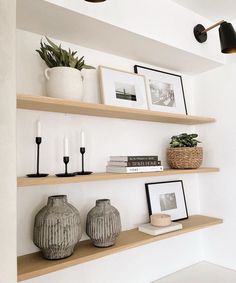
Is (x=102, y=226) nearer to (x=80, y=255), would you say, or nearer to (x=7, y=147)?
(x=80, y=255)

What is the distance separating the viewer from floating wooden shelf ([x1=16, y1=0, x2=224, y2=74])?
1.12m

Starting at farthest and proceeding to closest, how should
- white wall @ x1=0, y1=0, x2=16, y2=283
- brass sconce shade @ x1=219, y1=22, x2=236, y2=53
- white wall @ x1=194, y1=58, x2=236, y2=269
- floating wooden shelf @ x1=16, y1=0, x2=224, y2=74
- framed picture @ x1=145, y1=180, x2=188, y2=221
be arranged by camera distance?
white wall @ x1=194, y1=58, x2=236, y2=269 → framed picture @ x1=145, y1=180, x2=188, y2=221 → brass sconce shade @ x1=219, y1=22, x2=236, y2=53 → floating wooden shelf @ x1=16, y1=0, x2=224, y2=74 → white wall @ x1=0, y1=0, x2=16, y2=283

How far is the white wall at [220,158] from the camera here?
171cm

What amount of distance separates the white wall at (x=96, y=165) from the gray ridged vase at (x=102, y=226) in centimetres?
15

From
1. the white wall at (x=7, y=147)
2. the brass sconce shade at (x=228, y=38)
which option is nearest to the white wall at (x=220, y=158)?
the brass sconce shade at (x=228, y=38)

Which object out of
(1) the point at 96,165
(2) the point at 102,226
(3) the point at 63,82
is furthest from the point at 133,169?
(3) the point at 63,82

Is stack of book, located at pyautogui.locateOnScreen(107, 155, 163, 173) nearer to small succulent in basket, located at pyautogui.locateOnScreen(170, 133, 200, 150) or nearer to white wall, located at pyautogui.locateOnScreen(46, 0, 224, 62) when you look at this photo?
small succulent in basket, located at pyautogui.locateOnScreen(170, 133, 200, 150)

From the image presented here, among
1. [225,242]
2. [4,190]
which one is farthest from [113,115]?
[225,242]

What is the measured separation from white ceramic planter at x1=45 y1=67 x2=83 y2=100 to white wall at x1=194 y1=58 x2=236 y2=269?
110cm

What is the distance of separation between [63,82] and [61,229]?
0.64 metres

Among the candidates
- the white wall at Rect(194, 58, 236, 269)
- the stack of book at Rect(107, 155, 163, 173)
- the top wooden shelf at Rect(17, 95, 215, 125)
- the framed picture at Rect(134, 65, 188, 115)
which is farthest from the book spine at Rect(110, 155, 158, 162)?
the white wall at Rect(194, 58, 236, 269)

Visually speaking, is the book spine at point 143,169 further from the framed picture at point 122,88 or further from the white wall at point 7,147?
the white wall at point 7,147

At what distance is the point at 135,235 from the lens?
1.38 meters

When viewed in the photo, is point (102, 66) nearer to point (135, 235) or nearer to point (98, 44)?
point (98, 44)
